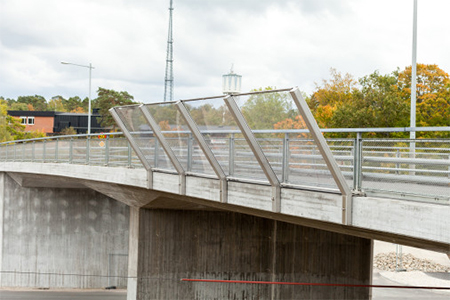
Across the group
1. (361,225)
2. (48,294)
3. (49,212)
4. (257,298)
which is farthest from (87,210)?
(361,225)

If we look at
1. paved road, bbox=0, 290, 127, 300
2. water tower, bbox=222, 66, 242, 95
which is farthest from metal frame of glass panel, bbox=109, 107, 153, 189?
paved road, bbox=0, 290, 127, 300

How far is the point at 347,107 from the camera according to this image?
124 feet

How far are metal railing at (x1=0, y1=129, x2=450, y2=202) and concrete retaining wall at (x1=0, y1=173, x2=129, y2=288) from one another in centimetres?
1544

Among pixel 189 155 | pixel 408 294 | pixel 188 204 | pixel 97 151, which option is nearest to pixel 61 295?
pixel 97 151

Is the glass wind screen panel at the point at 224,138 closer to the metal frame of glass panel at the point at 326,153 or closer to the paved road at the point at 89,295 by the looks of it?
the metal frame of glass panel at the point at 326,153

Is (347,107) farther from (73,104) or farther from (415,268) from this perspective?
(73,104)

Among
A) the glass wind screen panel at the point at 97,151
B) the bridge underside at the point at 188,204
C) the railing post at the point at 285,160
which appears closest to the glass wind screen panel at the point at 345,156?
the bridge underside at the point at 188,204

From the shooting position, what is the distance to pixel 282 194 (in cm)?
952

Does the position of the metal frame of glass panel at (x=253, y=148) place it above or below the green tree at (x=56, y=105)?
below

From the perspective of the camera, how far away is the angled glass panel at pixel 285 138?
840 centimetres

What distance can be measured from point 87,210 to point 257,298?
13.5 m

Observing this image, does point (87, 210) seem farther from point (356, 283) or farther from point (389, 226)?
point (389, 226)

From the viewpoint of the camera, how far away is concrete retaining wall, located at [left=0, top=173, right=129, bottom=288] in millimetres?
27906

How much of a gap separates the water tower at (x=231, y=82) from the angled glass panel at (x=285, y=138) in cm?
205
